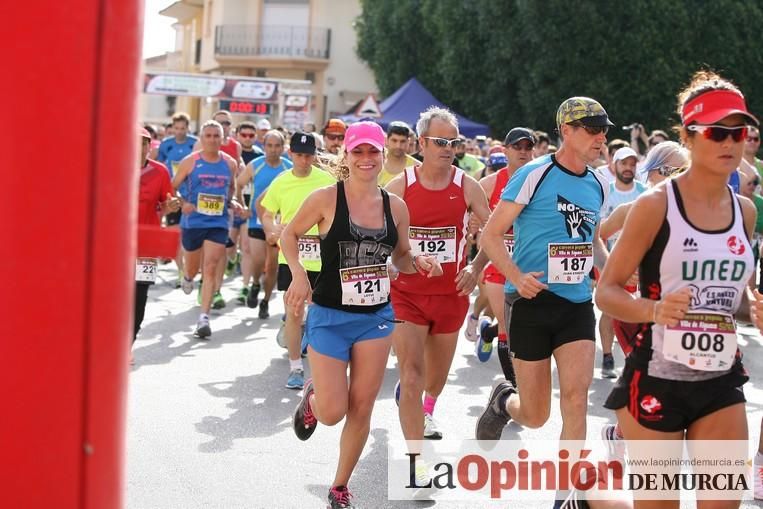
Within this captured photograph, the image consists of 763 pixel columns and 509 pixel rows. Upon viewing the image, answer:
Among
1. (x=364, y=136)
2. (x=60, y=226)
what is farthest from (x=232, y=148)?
(x=60, y=226)

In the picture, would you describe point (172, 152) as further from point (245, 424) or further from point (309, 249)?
point (245, 424)

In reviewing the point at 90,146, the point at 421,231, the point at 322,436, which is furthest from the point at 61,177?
the point at 322,436

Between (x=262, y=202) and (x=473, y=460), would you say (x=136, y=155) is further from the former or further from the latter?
(x=262, y=202)

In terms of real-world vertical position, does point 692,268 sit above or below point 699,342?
above

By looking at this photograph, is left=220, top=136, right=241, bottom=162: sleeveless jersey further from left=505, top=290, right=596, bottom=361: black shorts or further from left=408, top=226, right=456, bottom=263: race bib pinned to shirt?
left=505, top=290, right=596, bottom=361: black shorts

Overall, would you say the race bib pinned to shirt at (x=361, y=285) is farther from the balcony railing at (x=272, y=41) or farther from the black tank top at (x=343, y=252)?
the balcony railing at (x=272, y=41)

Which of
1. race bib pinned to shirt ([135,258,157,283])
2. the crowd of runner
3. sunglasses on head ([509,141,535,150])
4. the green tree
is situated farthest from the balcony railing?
race bib pinned to shirt ([135,258,157,283])

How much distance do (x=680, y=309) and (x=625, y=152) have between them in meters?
7.44

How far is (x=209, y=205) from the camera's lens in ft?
38.1

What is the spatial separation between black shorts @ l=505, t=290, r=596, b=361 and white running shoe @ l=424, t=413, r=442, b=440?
1.77m

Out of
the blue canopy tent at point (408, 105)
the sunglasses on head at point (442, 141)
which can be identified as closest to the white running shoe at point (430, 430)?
the sunglasses on head at point (442, 141)

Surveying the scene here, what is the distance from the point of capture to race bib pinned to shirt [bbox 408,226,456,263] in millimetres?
6664

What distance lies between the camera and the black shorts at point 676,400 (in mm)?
3609

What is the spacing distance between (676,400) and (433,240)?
319 centimetres
